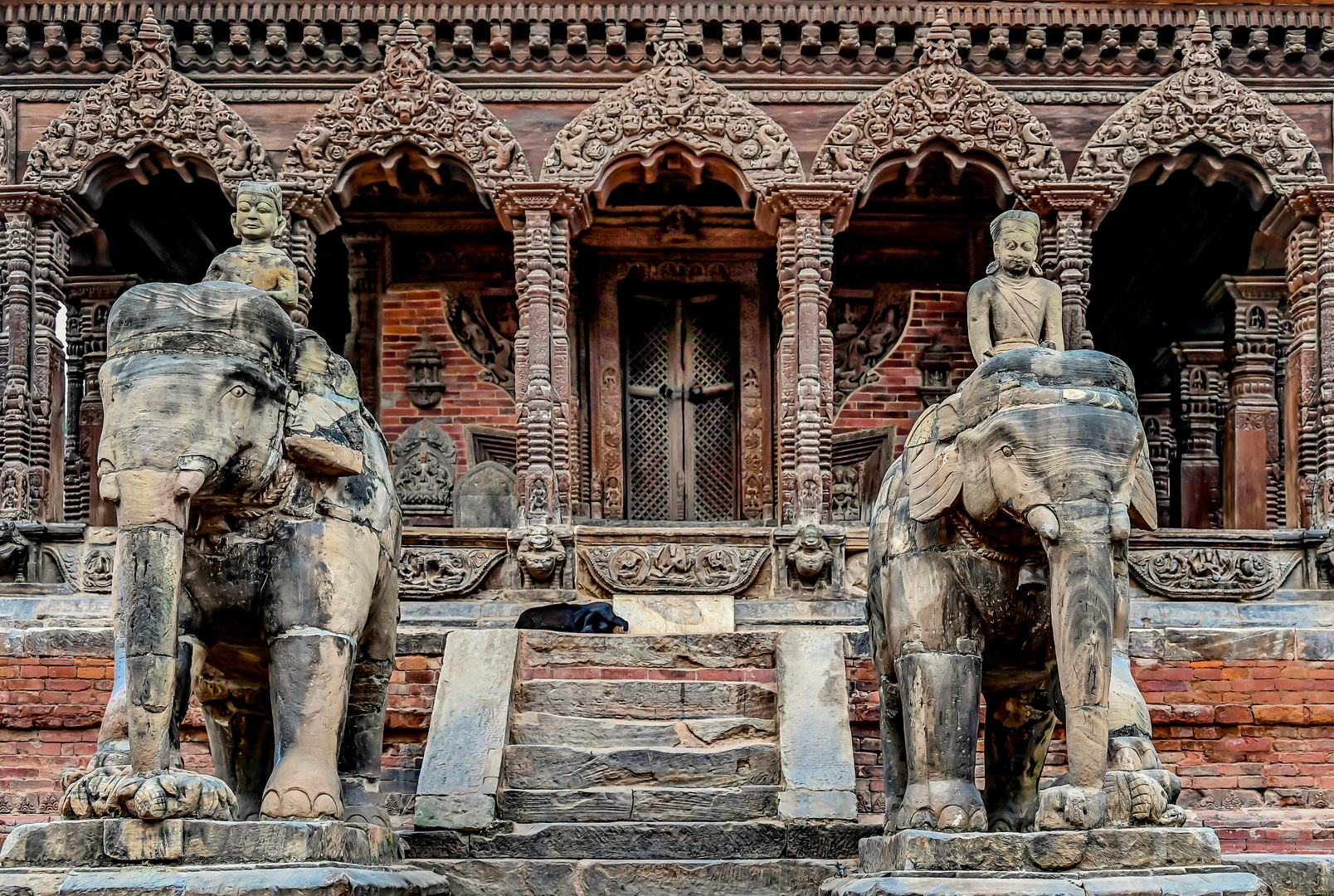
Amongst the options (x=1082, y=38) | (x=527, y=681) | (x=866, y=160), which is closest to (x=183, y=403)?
(x=527, y=681)

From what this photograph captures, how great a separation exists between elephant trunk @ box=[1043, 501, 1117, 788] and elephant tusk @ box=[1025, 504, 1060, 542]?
0.05ft

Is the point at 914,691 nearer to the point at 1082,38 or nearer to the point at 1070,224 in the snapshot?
the point at 1070,224

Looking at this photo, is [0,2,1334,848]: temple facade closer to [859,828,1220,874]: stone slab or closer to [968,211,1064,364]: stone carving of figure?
[968,211,1064,364]: stone carving of figure

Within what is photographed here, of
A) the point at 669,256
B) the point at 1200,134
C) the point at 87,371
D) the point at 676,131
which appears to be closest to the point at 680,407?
the point at 669,256

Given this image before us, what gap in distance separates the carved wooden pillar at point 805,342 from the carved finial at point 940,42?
1.26m

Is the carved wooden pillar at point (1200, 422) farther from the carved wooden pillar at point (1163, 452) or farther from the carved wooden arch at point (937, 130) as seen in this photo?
the carved wooden arch at point (937, 130)

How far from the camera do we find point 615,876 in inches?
306

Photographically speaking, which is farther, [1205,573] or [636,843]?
[1205,573]

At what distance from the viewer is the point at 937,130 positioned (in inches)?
512

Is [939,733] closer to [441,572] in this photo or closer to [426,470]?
[441,572]

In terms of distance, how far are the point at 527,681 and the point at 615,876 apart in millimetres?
1932

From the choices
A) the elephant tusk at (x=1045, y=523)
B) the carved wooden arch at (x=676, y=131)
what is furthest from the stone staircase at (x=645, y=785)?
the carved wooden arch at (x=676, y=131)

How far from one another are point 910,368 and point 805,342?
296 centimetres

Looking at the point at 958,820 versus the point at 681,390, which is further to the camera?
the point at 681,390
